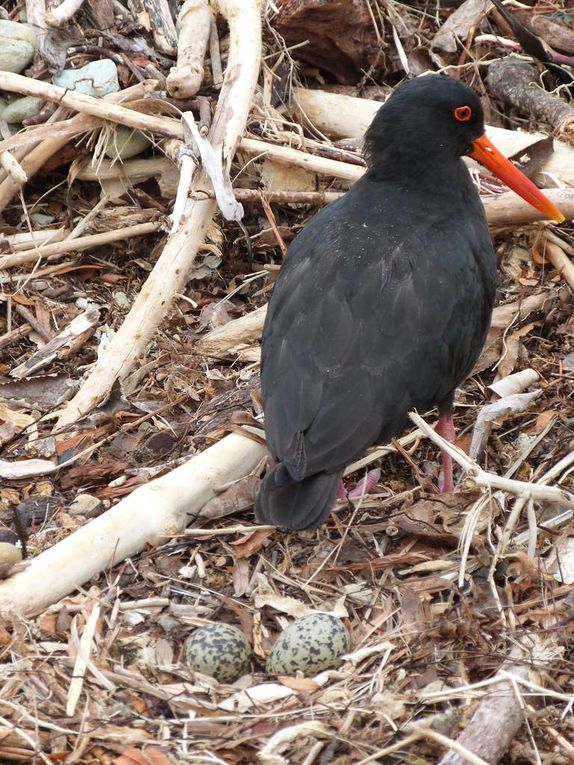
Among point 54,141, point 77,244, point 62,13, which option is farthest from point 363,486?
point 62,13

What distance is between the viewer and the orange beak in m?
6.04

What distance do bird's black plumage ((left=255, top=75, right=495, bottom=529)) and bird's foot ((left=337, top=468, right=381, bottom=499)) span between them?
20.2 inches

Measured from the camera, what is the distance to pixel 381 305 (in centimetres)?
510

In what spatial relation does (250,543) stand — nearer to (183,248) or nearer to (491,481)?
(491,481)

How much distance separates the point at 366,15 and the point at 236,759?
17.0ft

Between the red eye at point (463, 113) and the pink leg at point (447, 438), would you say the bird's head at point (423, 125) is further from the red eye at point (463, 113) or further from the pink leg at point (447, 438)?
the pink leg at point (447, 438)

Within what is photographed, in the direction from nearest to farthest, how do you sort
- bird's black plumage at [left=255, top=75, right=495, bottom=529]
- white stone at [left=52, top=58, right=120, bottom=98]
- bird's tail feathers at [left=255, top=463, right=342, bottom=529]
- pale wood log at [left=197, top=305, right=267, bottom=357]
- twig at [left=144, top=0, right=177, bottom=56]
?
bird's tail feathers at [left=255, top=463, right=342, bottom=529], bird's black plumage at [left=255, top=75, right=495, bottom=529], pale wood log at [left=197, top=305, right=267, bottom=357], white stone at [left=52, top=58, right=120, bottom=98], twig at [left=144, top=0, right=177, bottom=56]

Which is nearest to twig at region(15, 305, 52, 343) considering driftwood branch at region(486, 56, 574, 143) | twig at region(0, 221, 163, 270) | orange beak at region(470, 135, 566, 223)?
twig at region(0, 221, 163, 270)

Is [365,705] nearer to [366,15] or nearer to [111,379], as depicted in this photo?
[111,379]

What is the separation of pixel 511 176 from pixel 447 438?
153cm

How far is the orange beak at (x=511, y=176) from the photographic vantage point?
604cm

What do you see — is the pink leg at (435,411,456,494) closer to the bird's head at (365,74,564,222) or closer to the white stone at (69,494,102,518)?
the bird's head at (365,74,564,222)

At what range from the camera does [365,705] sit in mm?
4102

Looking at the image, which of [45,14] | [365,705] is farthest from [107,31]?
[365,705]
